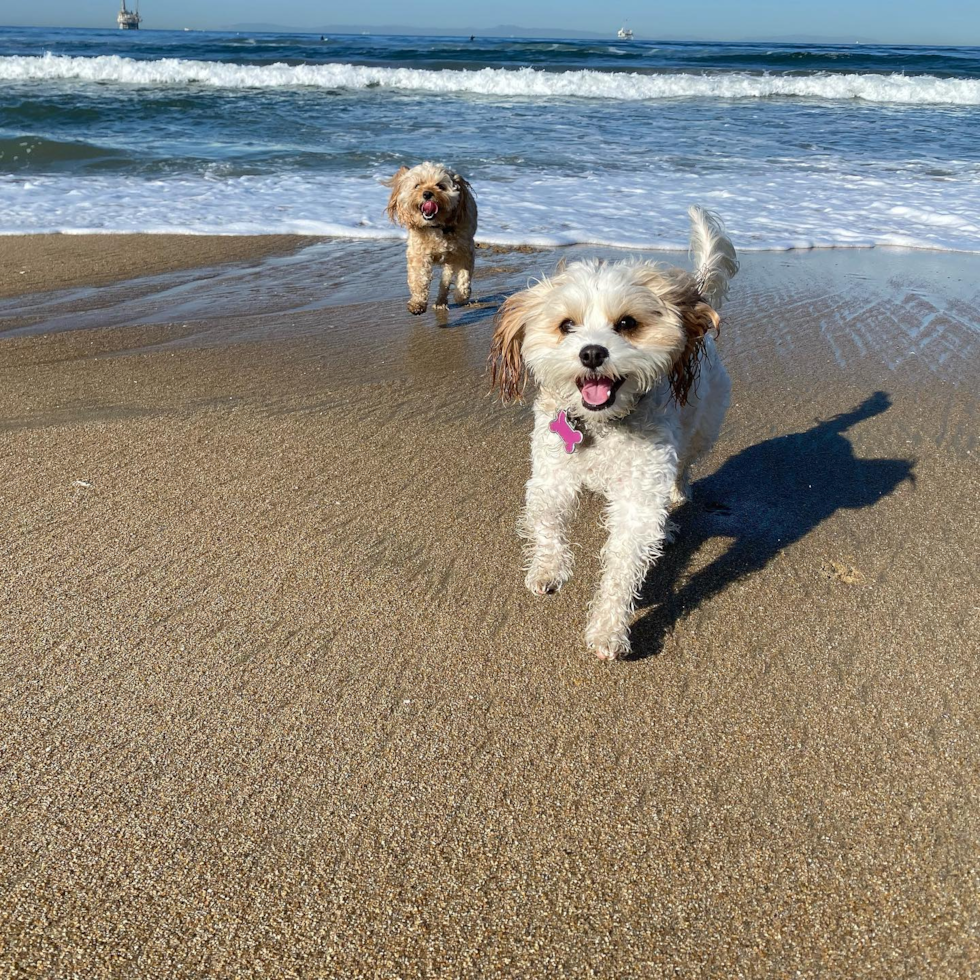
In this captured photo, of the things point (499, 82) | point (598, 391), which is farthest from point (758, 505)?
point (499, 82)

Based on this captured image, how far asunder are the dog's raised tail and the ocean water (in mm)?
5455

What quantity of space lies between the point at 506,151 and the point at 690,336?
12.3 m

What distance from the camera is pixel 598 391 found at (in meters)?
2.80

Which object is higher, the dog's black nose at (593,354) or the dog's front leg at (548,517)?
the dog's black nose at (593,354)

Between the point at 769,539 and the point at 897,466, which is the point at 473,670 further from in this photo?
the point at 897,466

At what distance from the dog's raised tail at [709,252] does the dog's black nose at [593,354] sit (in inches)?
44.4

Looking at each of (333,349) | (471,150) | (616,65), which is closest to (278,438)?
(333,349)

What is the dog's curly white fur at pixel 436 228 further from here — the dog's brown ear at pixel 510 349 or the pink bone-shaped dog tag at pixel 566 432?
the pink bone-shaped dog tag at pixel 566 432

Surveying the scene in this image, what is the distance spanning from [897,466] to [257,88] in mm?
23679

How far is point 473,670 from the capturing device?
9.47 ft

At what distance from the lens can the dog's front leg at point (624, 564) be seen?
2936 millimetres

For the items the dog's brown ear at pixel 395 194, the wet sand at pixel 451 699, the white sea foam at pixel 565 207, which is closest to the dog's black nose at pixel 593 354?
the wet sand at pixel 451 699

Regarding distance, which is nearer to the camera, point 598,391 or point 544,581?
point 598,391

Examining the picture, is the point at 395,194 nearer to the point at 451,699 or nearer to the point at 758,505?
the point at 758,505
